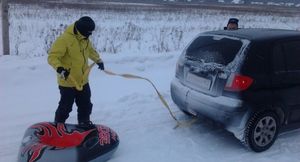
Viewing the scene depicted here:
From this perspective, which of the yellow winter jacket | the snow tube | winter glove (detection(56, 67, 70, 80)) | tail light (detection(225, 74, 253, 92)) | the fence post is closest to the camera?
the snow tube

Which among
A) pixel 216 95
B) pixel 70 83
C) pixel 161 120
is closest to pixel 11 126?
pixel 70 83

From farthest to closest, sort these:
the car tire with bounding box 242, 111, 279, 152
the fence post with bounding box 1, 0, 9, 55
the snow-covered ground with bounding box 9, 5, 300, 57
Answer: the snow-covered ground with bounding box 9, 5, 300, 57
the fence post with bounding box 1, 0, 9, 55
the car tire with bounding box 242, 111, 279, 152

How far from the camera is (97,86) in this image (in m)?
8.38

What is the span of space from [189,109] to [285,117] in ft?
4.41

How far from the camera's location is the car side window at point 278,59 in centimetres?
549

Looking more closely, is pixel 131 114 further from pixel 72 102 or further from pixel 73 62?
pixel 73 62

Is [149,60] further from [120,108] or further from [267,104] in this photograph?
[267,104]

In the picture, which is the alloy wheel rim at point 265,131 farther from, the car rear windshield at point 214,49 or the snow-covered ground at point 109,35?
the snow-covered ground at point 109,35

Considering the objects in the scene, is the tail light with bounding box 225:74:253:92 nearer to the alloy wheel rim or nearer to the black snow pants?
the alloy wheel rim

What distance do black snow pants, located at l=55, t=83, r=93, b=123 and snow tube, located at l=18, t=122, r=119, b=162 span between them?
31cm

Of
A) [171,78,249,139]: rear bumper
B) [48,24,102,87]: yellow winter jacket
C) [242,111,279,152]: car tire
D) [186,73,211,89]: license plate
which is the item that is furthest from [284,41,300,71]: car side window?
[48,24,102,87]: yellow winter jacket

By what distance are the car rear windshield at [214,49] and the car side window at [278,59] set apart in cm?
52

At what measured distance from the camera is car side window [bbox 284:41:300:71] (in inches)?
223

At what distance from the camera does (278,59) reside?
5.54 meters
